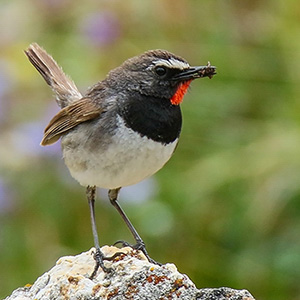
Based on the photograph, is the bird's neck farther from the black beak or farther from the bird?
the black beak

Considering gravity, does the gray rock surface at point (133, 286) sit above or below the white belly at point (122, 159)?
below

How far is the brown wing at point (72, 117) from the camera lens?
4953mm

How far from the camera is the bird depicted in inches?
186

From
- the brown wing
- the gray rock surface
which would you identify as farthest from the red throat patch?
the gray rock surface

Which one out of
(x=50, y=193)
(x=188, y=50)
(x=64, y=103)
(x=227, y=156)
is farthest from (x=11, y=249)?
(x=188, y=50)

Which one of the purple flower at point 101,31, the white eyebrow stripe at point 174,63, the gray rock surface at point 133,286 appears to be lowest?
the gray rock surface at point 133,286

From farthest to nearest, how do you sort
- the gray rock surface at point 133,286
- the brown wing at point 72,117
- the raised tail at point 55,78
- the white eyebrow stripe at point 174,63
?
1. the raised tail at point 55,78
2. the brown wing at point 72,117
3. the white eyebrow stripe at point 174,63
4. the gray rock surface at point 133,286

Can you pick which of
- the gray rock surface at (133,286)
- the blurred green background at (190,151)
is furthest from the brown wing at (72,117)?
the gray rock surface at (133,286)

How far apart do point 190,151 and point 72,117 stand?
7.00 feet

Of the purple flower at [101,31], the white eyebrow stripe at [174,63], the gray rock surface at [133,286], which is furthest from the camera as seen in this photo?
the purple flower at [101,31]

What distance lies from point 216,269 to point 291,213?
0.69 metres

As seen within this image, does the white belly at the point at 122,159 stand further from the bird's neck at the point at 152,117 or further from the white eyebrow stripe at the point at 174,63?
the white eyebrow stripe at the point at 174,63

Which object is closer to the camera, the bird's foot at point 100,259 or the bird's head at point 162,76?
the bird's foot at point 100,259

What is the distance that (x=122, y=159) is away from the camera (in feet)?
15.4
